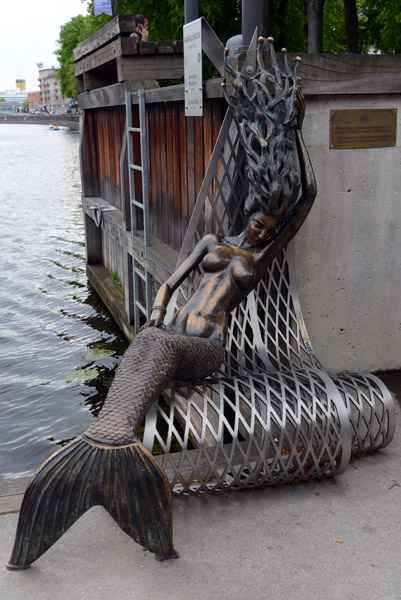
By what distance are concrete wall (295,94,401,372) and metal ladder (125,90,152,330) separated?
220 centimetres

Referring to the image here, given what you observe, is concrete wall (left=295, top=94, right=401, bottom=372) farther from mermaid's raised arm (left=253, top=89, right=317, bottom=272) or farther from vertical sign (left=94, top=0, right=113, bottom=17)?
vertical sign (left=94, top=0, right=113, bottom=17)

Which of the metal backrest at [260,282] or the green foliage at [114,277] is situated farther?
the green foliage at [114,277]

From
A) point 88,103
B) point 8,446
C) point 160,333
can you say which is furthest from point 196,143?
point 88,103

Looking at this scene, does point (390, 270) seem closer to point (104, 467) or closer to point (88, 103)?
point (104, 467)

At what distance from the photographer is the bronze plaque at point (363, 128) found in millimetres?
5320

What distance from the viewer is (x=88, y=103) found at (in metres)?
11.1

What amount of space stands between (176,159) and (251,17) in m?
2.08

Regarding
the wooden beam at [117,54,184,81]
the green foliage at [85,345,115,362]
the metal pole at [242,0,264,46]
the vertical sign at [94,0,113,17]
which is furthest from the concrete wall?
the vertical sign at [94,0,113,17]

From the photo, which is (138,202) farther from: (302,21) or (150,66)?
(302,21)

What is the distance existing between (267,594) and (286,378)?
4.82 feet

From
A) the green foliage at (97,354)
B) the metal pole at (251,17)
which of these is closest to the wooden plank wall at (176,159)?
the metal pole at (251,17)

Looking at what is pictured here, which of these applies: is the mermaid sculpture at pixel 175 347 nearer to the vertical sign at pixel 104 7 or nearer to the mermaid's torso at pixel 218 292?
the mermaid's torso at pixel 218 292

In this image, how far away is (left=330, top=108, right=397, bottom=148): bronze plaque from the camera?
532 centimetres

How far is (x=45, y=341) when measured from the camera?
10.3 metres
